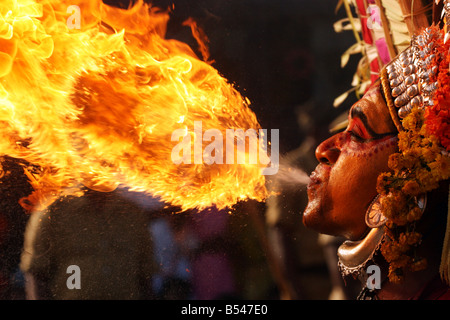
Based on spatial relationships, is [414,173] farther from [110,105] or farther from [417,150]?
[110,105]

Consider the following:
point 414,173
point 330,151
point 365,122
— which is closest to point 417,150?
point 414,173

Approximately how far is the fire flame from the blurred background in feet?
0.38

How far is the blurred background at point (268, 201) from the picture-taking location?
2895 mm

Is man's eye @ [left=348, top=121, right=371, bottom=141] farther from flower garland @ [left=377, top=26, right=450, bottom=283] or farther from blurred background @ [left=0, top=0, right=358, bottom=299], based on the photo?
blurred background @ [left=0, top=0, right=358, bottom=299]

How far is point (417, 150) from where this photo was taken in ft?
6.70

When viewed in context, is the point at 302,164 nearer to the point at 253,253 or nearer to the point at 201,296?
the point at 253,253

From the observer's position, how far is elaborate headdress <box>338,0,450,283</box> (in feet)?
6.43

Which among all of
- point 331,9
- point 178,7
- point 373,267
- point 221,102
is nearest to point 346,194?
point 373,267

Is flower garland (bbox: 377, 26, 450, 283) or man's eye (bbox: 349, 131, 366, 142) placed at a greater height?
man's eye (bbox: 349, 131, 366, 142)

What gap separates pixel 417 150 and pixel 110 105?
73.5 inches

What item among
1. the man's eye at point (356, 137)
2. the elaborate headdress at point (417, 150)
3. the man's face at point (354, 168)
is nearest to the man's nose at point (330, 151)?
the man's face at point (354, 168)

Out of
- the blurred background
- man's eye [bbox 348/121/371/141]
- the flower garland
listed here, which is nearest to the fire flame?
the blurred background
